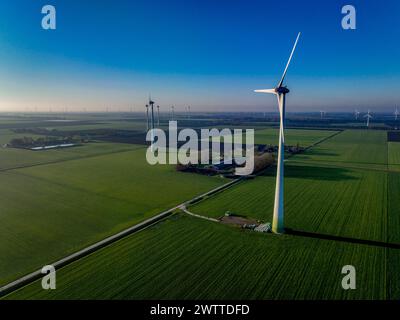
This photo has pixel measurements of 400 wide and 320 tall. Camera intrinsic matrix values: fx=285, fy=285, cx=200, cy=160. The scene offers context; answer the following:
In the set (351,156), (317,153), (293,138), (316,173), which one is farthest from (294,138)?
(316,173)

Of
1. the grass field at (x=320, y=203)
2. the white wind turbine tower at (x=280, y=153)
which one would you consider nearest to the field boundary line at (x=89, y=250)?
the grass field at (x=320, y=203)

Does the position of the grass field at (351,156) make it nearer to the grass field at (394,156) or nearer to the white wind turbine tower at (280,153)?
the grass field at (394,156)

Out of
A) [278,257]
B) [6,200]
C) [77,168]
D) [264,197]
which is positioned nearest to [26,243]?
[6,200]

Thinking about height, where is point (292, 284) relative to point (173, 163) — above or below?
below

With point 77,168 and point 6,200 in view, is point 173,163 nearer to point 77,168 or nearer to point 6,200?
point 77,168

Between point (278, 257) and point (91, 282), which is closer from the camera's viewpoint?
point (91, 282)
